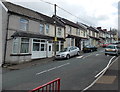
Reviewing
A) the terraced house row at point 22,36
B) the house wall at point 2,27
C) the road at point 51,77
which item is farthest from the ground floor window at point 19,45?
the road at point 51,77

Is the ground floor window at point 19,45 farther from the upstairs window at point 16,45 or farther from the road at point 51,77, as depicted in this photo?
the road at point 51,77

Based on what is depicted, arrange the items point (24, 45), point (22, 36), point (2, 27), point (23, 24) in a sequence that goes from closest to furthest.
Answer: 1. point (2, 27)
2. point (22, 36)
3. point (24, 45)
4. point (23, 24)

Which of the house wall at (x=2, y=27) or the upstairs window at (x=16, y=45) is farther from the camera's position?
the upstairs window at (x=16, y=45)

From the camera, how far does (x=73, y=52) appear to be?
65.2 feet

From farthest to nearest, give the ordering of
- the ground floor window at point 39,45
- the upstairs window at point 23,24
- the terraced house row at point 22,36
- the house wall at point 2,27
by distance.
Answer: the ground floor window at point 39,45 < the upstairs window at point 23,24 < the terraced house row at point 22,36 < the house wall at point 2,27

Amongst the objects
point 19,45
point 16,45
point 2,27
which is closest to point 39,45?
point 19,45

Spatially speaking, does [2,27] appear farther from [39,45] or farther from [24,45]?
[39,45]

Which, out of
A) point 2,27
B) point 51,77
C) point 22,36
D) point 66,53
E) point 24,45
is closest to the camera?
point 51,77

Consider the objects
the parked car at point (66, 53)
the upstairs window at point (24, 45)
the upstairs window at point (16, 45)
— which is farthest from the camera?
the parked car at point (66, 53)

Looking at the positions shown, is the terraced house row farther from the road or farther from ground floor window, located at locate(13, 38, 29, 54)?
the road

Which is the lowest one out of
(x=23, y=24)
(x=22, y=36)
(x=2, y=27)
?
(x=22, y=36)

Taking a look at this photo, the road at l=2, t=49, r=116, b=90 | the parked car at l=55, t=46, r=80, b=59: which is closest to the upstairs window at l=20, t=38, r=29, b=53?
the parked car at l=55, t=46, r=80, b=59

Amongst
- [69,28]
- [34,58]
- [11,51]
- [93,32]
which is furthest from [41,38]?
[93,32]

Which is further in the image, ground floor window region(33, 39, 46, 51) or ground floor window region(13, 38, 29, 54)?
ground floor window region(33, 39, 46, 51)
